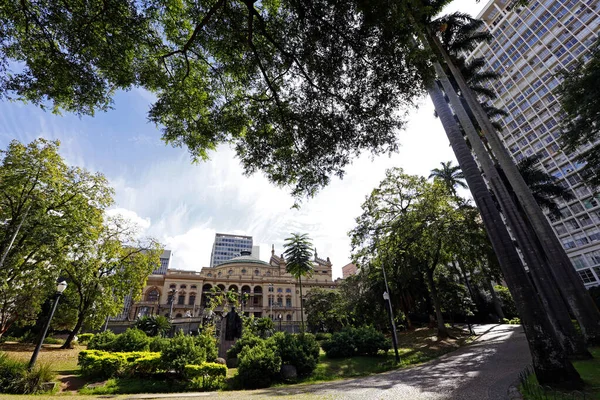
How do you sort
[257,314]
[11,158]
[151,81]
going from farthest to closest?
[257,314]
[11,158]
[151,81]

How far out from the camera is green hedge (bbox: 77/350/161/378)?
10.4 meters

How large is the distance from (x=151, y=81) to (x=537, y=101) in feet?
234

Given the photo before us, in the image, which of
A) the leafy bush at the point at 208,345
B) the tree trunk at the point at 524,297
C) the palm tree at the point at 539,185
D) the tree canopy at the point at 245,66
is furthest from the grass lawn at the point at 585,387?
the palm tree at the point at 539,185

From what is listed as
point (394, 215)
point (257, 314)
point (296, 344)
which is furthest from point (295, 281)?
point (296, 344)

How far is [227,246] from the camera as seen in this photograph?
411 feet

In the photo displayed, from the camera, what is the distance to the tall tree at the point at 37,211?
1369 cm

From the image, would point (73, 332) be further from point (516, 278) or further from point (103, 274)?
point (516, 278)

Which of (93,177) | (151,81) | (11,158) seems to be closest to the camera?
(151,81)

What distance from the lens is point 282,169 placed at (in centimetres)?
761

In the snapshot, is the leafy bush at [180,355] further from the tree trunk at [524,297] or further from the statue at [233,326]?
the tree trunk at [524,297]

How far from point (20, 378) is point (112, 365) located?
104 inches

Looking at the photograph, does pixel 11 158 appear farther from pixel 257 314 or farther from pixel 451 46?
pixel 257 314

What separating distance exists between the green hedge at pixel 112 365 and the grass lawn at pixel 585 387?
38.4ft

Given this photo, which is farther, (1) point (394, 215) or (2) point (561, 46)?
(2) point (561, 46)
